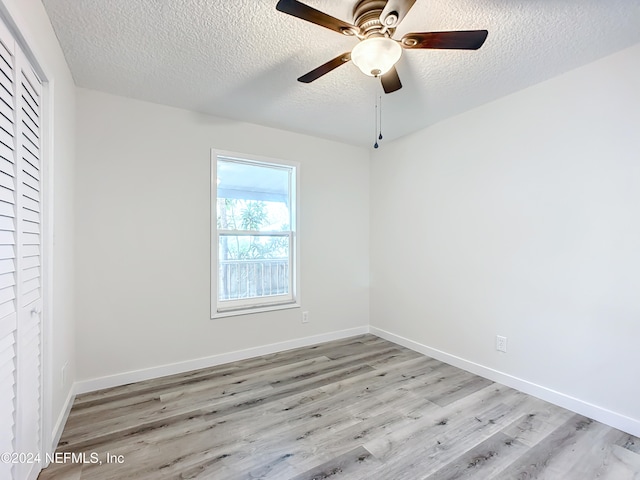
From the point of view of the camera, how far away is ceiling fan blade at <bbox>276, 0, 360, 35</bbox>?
1.29 m

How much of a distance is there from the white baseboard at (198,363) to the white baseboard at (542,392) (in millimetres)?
963

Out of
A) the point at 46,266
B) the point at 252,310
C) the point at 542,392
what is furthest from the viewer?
the point at 252,310

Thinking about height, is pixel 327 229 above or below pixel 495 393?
above

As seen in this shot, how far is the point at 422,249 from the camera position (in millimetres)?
3285

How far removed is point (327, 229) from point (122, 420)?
252 cm

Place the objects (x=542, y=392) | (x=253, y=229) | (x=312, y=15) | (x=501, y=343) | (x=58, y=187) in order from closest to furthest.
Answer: (x=312, y=15) → (x=58, y=187) → (x=542, y=392) → (x=501, y=343) → (x=253, y=229)

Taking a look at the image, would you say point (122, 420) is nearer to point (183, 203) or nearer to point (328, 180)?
point (183, 203)

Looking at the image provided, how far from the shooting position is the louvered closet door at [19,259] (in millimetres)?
1187

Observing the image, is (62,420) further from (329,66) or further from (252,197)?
(329,66)

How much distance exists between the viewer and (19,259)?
4.29 ft

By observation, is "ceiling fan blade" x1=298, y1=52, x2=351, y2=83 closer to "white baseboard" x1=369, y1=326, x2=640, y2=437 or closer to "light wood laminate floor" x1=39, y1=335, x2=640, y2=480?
"light wood laminate floor" x1=39, y1=335, x2=640, y2=480

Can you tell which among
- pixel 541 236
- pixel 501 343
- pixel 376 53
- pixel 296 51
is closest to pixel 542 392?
pixel 501 343

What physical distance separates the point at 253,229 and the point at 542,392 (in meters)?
2.89

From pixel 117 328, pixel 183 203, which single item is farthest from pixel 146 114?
pixel 117 328
